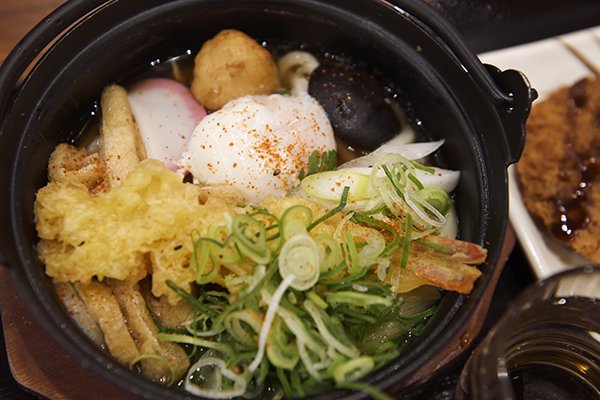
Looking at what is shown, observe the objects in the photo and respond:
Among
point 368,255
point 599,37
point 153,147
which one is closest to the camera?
point 368,255

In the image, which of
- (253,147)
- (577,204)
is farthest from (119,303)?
(577,204)

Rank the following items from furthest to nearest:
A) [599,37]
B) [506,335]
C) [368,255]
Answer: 1. [599,37]
2. [368,255]
3. [506,335]

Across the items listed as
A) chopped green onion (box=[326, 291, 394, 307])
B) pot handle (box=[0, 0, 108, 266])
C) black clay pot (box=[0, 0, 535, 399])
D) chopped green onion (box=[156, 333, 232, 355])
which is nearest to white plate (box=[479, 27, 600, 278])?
black clay pot (box=[0, 0, 535, 399])

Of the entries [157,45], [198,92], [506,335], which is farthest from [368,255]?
[157,45]

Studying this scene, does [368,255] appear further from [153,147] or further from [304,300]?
[153,147]

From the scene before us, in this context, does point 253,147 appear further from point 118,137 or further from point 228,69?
point 118,137

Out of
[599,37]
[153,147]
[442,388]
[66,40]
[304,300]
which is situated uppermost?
[66,40]

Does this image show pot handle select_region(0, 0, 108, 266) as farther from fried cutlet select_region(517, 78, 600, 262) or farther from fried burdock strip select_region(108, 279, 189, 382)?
fried cutlet select_region(517, 78, 600, 262)
